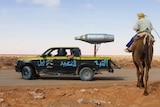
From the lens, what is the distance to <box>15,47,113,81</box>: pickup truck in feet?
70.1

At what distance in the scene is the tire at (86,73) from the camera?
21312 millimetres

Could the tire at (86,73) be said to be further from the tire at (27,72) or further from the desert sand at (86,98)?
the desert sand at (86,98)

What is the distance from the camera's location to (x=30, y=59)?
21922 mm

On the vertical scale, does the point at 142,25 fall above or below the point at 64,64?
above

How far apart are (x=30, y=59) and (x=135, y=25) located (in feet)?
34.8

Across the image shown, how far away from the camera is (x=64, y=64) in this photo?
21594mm

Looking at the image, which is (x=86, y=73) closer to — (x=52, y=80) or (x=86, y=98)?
(x=52, y=80)

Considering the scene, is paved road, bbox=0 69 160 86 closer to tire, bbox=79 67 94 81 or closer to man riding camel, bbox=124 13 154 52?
tire, bbox=79 67 94 81

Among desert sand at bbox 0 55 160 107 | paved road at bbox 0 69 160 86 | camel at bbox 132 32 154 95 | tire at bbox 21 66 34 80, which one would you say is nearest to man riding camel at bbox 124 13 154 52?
camel at bbox 132 32 154 95

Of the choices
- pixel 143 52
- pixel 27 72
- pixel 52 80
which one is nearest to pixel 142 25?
pixel 143 52

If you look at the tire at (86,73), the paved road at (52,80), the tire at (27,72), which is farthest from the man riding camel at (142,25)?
the tire at (27,72)

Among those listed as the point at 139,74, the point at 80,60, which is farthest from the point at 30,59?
the point at 139,74

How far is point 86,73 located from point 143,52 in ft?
30.6

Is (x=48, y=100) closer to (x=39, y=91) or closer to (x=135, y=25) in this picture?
(x=39, y=91)
